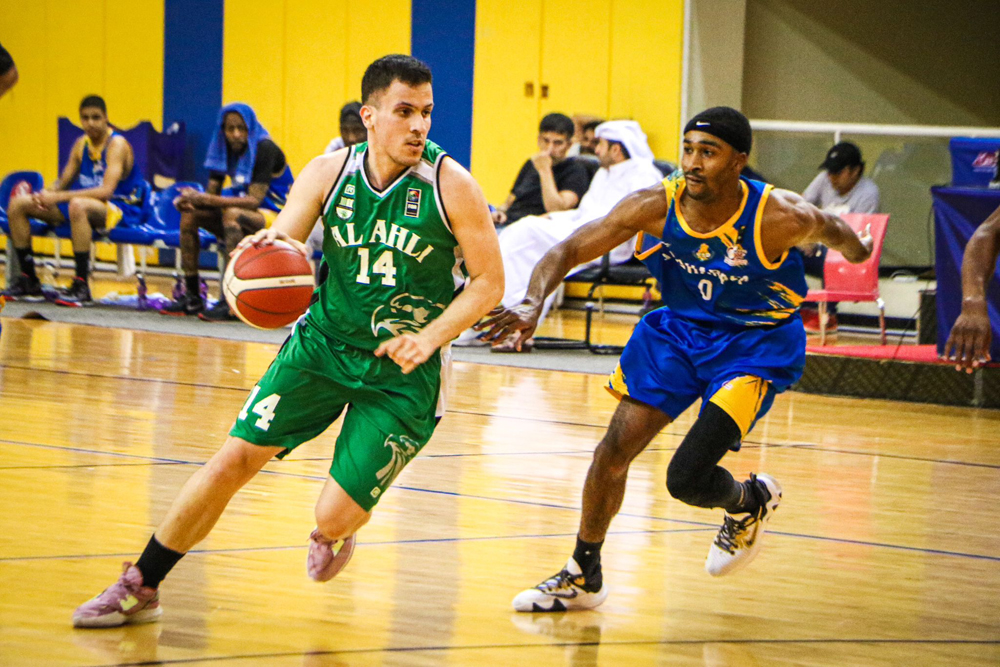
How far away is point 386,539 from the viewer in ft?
12.3

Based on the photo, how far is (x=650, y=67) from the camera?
11.2 meters

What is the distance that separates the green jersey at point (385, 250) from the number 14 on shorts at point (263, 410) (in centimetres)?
23

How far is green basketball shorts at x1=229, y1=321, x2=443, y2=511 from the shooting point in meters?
2.94

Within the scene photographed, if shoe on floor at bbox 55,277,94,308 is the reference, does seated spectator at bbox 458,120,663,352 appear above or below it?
above

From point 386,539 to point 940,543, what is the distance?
1.77 m

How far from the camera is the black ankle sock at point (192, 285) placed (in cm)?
941

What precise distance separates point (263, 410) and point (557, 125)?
638 cm

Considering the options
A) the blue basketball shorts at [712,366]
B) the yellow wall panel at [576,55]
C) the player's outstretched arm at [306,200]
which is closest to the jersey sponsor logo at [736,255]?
the blue basketball shorts at [712,366]

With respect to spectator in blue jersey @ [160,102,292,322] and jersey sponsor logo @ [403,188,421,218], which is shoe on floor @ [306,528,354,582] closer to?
jersey sponsor logo @ [403,188,421,218]

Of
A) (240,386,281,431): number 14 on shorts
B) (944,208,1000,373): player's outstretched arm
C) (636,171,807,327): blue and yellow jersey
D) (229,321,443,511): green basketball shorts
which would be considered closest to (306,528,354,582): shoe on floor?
(229,321,443,511): green basketball shorts

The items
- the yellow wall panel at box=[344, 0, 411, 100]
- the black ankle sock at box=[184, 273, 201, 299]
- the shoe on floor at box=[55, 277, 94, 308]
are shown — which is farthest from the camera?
the yellow wall panel at box=[344, 0, 411, 100]

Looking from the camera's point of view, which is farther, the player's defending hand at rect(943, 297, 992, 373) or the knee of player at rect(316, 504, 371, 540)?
the player's defending hand at rect(943, 297, 992, 373)

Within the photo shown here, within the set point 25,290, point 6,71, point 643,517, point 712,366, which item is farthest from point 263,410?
point 25,290

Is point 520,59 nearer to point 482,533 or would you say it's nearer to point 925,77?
point 925,77
